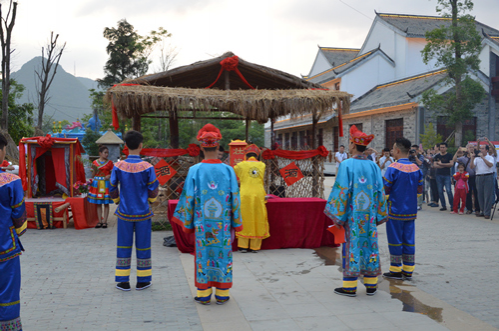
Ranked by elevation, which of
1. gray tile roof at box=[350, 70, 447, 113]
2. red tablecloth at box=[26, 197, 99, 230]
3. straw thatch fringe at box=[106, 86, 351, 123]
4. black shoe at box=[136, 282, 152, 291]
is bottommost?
black shoe at box=[136, 282, 152, 291]

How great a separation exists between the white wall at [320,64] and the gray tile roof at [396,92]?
22.9 ft

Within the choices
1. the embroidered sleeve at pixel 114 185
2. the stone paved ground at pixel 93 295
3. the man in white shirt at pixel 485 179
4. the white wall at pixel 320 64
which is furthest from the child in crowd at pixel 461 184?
the white wall at pixel 320 64

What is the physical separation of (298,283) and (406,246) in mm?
1371

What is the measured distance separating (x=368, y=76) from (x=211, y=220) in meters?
24.2

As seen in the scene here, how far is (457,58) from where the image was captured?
16281 millimetres

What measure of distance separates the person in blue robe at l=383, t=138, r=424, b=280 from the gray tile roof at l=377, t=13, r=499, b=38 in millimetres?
22471

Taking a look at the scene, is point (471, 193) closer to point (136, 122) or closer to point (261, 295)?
point (261, 295)

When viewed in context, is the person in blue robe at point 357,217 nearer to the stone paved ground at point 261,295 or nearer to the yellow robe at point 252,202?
the stone paved ground at point 261,295

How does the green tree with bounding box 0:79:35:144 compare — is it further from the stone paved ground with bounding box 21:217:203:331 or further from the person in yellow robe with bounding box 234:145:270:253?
the person in yellow robe with bounding box 234:145:270:253

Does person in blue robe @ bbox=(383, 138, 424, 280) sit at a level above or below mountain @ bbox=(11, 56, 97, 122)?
below

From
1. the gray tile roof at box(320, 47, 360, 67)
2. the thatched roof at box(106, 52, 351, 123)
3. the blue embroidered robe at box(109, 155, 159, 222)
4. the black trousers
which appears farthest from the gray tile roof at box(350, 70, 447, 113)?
the blue embroidered robe at box(109, 155, 159, 222)

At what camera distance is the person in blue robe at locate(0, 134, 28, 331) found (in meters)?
3.06

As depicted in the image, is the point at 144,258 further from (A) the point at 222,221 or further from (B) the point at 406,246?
(B) the point at 406,246

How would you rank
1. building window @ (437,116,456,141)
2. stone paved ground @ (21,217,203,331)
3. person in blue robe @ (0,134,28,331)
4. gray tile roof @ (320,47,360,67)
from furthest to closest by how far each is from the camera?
gray tile roof @ (320,47,360,67), building window @ (437,116,456,141), stone paved ground @ (21,217,203,331), person in blue robe @ (0,134,28,331)
